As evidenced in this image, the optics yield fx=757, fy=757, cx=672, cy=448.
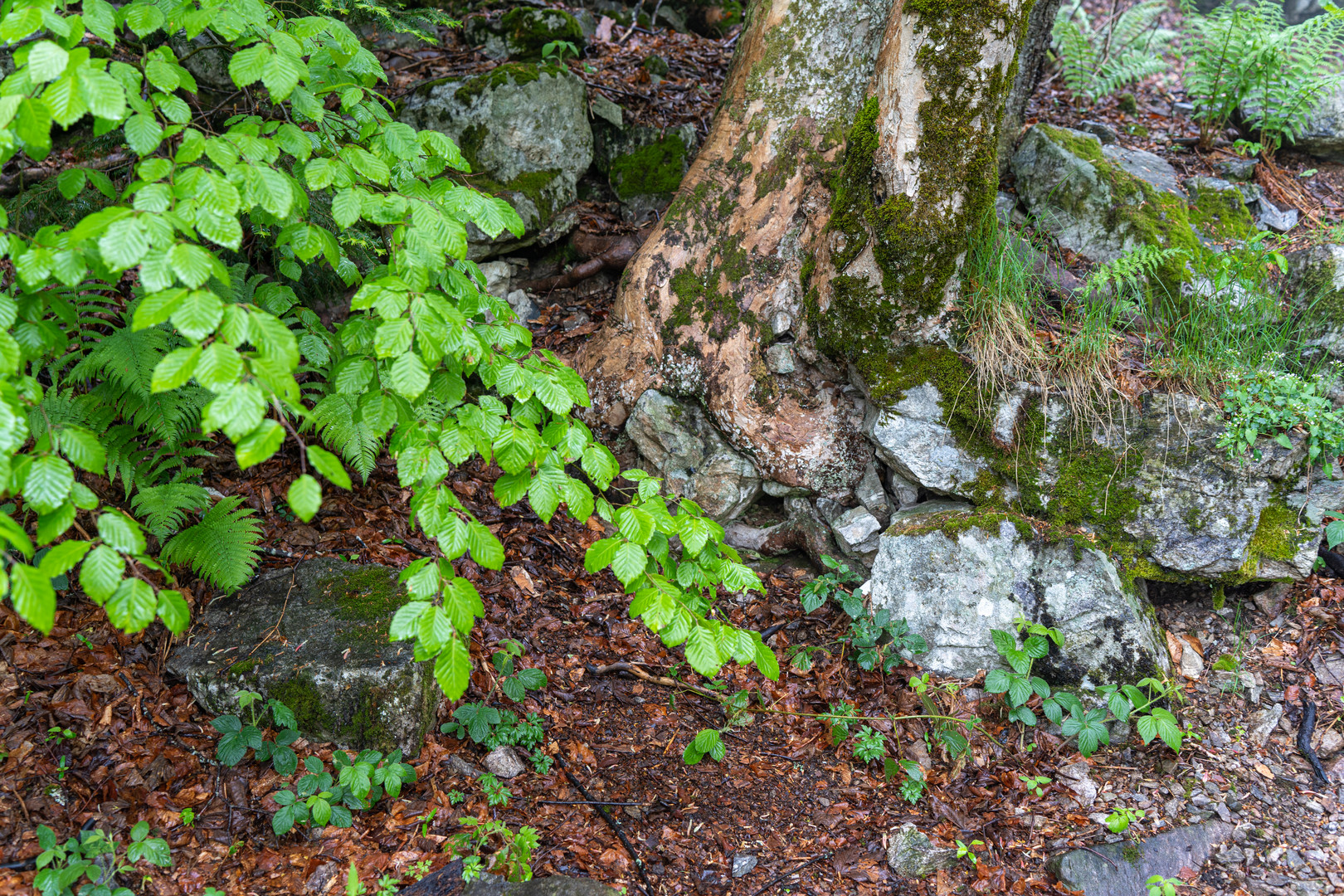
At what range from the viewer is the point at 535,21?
19.6ft

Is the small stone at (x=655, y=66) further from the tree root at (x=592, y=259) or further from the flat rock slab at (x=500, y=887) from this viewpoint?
the flat rock slab at (x=500, y=887)

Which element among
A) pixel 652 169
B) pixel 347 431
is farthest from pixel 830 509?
pixel 652 169

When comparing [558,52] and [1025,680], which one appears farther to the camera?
[558,52]

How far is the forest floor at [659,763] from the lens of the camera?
109 inches

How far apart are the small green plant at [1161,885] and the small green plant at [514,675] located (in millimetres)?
2507

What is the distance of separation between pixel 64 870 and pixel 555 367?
7.03 ft

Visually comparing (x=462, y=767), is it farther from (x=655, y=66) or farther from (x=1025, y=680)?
(x=655, y=66)

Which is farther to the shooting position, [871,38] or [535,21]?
[535,21]

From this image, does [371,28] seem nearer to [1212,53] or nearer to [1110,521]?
[1110,521]

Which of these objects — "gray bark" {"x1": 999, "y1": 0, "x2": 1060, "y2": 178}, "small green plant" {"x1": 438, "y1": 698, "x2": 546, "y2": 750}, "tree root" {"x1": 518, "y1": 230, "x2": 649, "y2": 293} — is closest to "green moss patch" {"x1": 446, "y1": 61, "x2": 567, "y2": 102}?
"tree root" {"x1": 518, "y1": 230, "x2": 649, "y2": 293}

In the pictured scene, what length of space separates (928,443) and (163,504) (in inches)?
143

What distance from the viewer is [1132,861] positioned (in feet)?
10.1

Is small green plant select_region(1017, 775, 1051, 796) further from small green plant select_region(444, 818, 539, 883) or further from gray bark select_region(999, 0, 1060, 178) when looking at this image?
gray bark select_region(999, 0, 1060, 178)

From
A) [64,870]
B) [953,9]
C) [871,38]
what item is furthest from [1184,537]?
[64,870]
